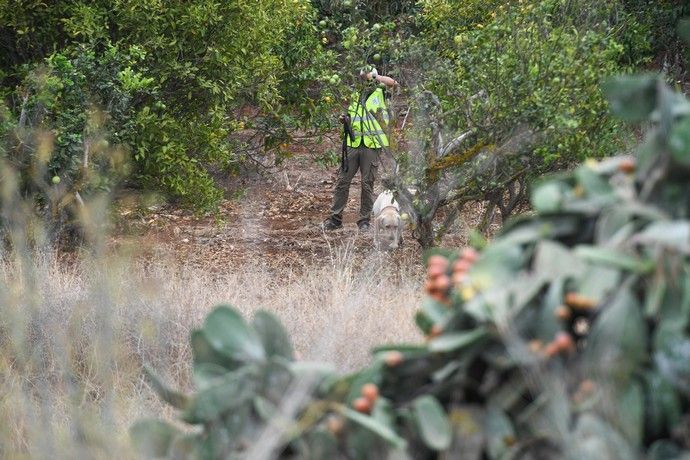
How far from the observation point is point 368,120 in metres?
10.7

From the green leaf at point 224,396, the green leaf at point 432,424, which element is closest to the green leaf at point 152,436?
the green leaf at point 224,396

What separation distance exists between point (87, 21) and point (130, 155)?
3.67ft

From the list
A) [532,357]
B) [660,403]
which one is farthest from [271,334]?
[660,403]

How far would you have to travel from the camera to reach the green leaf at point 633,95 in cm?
251

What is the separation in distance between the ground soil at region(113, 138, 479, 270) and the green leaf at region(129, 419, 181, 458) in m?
5.71

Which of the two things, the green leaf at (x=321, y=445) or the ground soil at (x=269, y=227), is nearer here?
the green leaf at (x=321, y=445)

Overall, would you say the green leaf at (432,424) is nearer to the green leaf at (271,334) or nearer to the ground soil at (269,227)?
the green leaf at (271,334)

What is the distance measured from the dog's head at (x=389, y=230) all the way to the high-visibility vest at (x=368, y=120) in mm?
645

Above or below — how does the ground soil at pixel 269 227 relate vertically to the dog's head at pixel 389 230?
below

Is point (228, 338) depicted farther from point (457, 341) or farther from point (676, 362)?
point (676, 362)

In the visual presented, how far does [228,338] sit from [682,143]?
3.98ft

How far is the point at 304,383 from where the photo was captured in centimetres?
251

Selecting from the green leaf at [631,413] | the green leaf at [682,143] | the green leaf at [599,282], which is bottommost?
the green leaf at [631,413]

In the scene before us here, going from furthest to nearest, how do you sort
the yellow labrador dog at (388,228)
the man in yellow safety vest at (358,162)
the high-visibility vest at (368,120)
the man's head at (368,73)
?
the man in yellow safety vest at (358,162) → the yellow labrador dog at (388,228) → the high-visibility vest at (368,120) → the man's head at (368,73)
